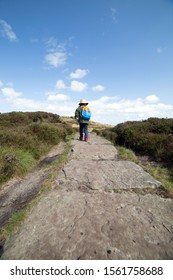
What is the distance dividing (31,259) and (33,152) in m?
6.17

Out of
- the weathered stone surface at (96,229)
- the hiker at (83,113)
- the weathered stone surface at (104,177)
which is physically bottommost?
the weathered stone surface at (96,229)

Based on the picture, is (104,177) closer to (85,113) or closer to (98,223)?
(98,223)

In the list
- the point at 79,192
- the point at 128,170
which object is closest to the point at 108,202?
the point at 79,192

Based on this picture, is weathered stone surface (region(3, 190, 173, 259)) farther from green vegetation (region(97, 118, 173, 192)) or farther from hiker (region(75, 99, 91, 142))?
hiker (region(75, 99, 91, 142))

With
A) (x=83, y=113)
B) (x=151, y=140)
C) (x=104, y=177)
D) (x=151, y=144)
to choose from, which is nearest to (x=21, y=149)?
(x=83, y=113)

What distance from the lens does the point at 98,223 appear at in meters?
2.38

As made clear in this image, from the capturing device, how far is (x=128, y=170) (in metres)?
4.58

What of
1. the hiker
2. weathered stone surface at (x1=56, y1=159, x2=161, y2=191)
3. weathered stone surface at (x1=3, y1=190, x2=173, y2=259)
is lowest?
weathered stone surface at (x1=3, y1=190, x2=173, y2=259)

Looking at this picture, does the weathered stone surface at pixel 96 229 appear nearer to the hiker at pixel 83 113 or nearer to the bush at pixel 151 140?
the bush at pixel 151 140

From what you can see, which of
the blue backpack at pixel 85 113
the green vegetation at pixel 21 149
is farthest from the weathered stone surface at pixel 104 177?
the blue backpack at pixel 85 113

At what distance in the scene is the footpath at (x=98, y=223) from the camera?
1.94 metres

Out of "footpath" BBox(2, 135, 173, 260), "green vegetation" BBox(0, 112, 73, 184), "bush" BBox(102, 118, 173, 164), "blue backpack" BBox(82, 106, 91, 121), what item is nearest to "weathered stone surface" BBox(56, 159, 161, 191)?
"footpath" BBox(2, 135, 173, 260)

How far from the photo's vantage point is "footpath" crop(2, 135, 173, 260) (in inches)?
76.3
